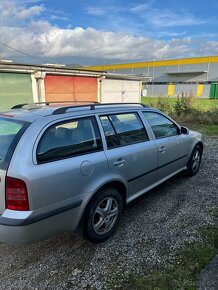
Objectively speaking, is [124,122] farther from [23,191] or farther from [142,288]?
[142,288]

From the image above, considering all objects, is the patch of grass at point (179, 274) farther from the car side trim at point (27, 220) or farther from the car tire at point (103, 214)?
the car side trim at point (27, 220)

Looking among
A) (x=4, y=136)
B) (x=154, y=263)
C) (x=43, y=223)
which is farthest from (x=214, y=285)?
(x=4, y=136)

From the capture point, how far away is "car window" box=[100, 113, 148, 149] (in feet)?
10.2

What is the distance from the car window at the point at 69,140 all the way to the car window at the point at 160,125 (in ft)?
4.14

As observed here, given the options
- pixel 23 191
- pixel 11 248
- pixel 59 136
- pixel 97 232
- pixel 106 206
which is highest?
pixel 59 136

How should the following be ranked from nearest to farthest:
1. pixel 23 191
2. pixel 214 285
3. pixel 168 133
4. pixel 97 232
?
pixel 23 191 → pixel 214 285 → pixel 97 232 → pixel 168 133

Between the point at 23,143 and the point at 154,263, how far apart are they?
1.85 metres

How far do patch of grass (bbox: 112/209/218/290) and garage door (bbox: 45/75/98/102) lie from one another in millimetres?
10864

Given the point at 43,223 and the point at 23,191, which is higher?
the point at 23,191

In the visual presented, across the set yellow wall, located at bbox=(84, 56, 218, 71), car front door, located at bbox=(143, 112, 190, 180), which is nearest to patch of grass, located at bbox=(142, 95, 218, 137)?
car front door, located at bbox=(143, 112, 190, 180)

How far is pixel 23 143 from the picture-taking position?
228cm

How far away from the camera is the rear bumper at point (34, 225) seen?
221 cm

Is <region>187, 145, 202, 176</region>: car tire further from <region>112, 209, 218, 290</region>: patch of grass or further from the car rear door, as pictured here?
<region>112, 209, 218, 290</region>: patch of grass

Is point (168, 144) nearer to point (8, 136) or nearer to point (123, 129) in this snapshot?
point (123, 129)
